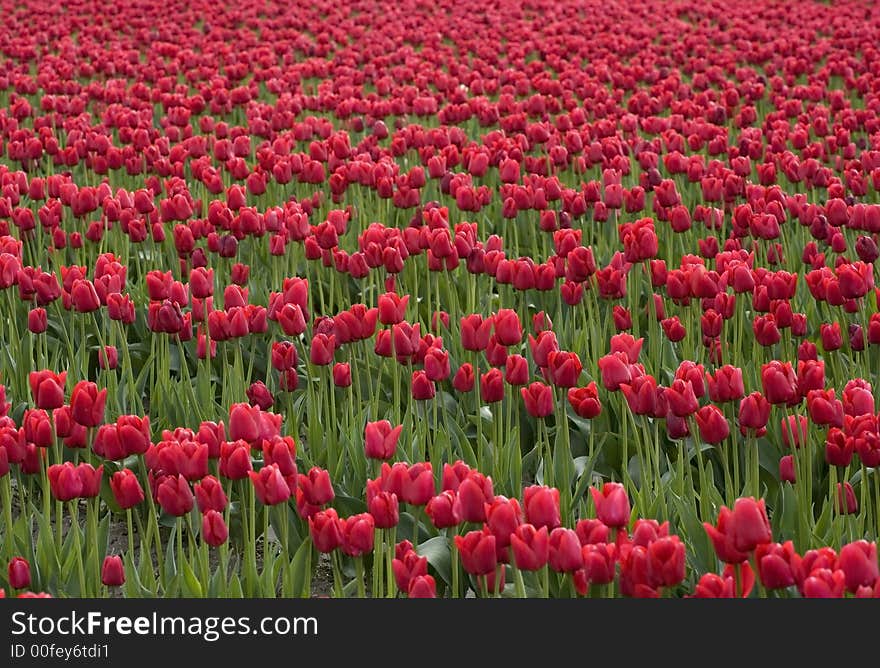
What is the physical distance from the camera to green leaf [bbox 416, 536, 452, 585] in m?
3.48

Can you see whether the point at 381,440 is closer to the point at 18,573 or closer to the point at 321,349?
the point at 321,349

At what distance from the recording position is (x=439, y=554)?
3.51 meters

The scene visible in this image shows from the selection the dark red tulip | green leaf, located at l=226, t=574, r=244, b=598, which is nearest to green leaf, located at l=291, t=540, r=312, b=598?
green leaf, located at l=226, t=574, r=244, b=598

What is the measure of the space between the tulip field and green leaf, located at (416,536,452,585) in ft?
0.09

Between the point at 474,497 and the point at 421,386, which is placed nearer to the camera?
the point at 474,497

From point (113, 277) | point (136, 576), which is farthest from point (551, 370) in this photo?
point (113, 277)

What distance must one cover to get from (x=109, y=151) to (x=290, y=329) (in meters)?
3.39

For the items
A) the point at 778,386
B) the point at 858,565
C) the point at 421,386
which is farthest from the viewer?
the point at 421,386

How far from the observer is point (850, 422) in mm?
3258

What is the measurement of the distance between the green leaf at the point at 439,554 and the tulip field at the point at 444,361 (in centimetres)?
3

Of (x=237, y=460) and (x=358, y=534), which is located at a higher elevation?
(x=237, y=460)

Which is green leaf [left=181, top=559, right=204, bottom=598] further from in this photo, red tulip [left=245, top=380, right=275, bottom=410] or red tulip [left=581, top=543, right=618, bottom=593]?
red tulip [left=581, top=543, right=618, bottom=593]

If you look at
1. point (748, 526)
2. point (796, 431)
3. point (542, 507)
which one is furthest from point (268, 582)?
point (796, 431)

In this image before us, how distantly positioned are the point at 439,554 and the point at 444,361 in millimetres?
649
